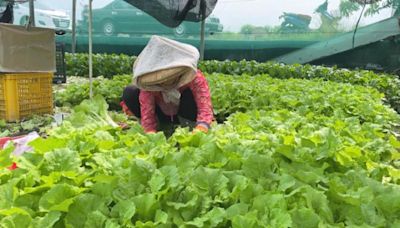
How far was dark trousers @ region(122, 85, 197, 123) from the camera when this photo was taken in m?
3.65

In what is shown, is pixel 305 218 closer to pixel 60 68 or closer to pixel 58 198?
pixel 58 198

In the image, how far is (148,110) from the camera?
3432mm

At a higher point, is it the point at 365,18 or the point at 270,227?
the point at 365,18

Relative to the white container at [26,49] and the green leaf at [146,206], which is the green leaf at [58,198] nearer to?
the green leaf at [146,206]

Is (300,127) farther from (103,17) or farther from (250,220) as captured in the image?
(103,17)

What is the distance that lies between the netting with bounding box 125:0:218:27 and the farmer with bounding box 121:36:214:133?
301cm

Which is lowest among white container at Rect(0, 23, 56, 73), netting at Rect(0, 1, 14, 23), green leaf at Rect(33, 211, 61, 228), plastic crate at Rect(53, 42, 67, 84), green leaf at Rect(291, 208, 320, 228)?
plastic crate at Rect(53, 42, 67, 84)

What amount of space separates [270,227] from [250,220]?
63 mm

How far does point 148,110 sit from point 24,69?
184 cm

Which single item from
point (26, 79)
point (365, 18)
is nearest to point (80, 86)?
point (26, 79)

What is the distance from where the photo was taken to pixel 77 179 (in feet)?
5.31

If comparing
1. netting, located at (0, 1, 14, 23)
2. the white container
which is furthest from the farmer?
netting, located at (0, 1, 14, 23)

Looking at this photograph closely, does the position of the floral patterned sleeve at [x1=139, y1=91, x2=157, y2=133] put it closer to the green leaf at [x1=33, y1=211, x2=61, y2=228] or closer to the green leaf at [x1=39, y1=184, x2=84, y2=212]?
the green leaf at [x1=39, y1=184, x2=84, y2=212]

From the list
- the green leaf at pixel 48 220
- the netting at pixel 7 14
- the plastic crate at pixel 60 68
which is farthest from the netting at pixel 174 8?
the green leaf at pixel 48 220
